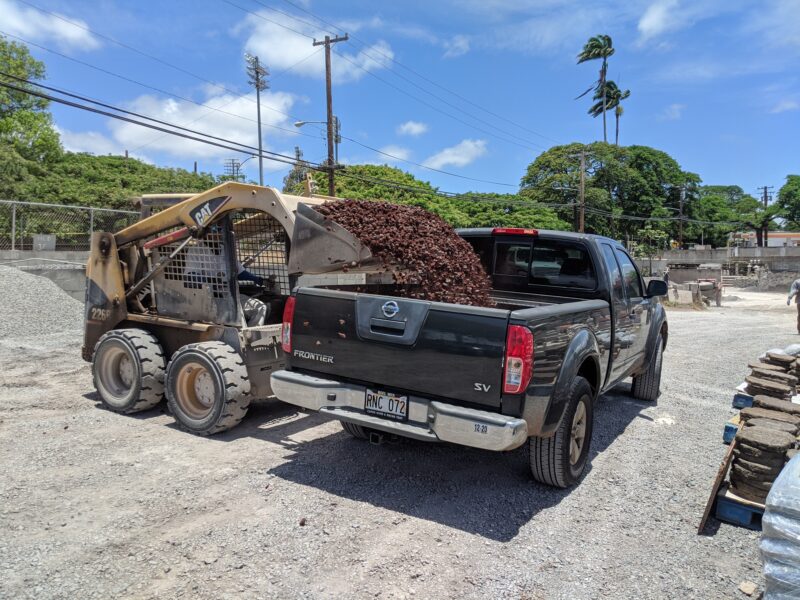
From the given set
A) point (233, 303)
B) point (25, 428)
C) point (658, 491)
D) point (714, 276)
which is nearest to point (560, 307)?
point (658, 491)

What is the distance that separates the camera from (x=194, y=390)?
582 cm

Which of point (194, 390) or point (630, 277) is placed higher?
point (630, 277)

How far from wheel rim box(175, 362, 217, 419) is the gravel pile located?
7.12 metres

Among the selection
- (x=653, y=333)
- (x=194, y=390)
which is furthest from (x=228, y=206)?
(x=653, y=333)

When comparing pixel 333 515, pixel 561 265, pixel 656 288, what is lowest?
pixel 333 515

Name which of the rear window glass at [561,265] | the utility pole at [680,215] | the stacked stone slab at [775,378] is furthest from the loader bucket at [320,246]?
the utility pole at [680,215]

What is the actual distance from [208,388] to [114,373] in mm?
1585

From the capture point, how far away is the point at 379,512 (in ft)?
13.1

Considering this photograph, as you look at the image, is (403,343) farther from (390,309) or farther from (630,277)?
(630,277)

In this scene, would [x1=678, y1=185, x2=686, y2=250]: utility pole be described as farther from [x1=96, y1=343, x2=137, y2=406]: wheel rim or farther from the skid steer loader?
[x1=96, y1=343, x2=137, y2=406]: wheel rim

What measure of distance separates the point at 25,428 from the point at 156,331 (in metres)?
1.59

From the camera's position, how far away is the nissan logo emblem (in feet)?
13.2

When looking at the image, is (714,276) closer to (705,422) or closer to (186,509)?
(705,422)

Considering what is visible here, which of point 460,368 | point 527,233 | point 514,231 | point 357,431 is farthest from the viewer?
point 514,231
